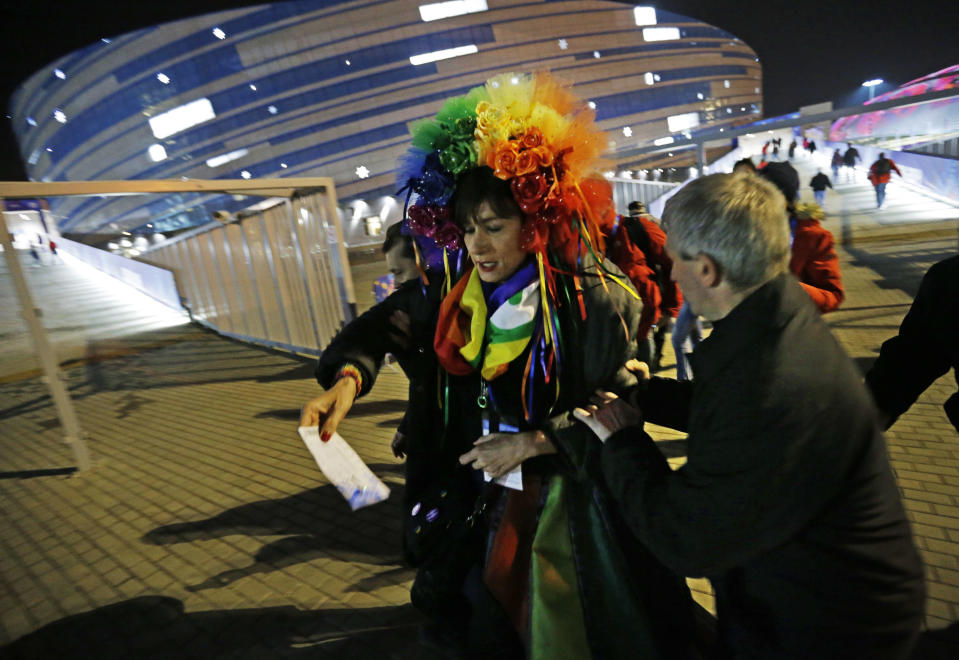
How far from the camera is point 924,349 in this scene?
55.7 inches

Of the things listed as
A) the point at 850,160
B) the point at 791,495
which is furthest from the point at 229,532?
the point at 850,160

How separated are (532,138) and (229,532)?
3297mm

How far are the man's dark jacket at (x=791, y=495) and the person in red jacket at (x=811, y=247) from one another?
2.03 metres

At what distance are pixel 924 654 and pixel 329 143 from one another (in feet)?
150

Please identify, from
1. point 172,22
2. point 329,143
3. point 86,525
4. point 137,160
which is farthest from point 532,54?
point 86,525

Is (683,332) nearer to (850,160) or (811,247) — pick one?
(811,247)

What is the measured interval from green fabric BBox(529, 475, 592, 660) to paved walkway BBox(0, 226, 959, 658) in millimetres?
1034

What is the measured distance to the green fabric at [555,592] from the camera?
4.61 feet

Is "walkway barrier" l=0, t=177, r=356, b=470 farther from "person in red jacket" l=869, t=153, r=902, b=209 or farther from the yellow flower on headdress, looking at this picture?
"person in red jacket" l=869, t=153, r=902, b=209

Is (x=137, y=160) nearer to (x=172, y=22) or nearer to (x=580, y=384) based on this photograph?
(x=172, y=22)

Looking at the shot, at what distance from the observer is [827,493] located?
88 centimetres

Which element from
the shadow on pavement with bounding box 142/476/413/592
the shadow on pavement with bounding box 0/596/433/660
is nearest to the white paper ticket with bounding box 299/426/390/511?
the shadow on pavement with bounding box 0/596/433/660

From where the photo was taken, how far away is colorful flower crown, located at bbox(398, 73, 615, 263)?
1.45m

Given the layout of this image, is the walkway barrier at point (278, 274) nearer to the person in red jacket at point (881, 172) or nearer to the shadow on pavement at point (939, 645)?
the shadow on pavement at point (939, 645)
